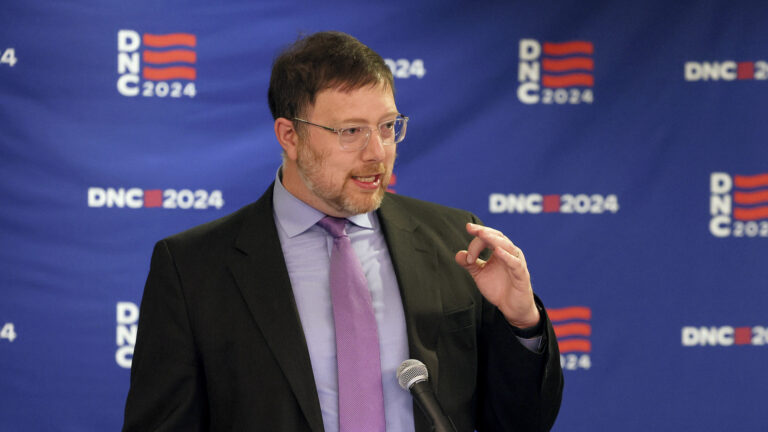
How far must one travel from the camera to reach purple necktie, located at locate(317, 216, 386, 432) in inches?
50.1

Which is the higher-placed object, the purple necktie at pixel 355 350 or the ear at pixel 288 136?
the ear at pixel 288 136

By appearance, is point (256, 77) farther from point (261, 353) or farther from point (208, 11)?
point (261, 353)

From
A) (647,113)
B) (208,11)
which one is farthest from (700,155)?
(208,11)

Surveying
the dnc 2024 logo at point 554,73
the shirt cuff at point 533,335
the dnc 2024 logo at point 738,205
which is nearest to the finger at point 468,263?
the shirt cuff at point 533,335

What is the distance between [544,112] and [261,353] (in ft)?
6.08

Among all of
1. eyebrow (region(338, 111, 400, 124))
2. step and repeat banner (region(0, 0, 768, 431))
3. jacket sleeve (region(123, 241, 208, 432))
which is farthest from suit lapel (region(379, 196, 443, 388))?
step and repeat banner (region(0, 0, 768, 431))

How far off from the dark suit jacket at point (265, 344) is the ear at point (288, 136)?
0.11m

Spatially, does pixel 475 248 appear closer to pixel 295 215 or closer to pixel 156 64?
pixel 295 215

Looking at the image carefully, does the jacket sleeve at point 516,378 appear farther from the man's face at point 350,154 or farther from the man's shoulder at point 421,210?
the man's face at point 350,154

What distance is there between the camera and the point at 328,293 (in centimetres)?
137

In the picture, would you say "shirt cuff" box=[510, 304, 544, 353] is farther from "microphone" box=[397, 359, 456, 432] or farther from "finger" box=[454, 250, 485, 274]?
"microphone" box=[397, 359, 456, 432]

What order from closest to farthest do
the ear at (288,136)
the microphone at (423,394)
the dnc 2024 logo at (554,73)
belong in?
the microphone at (423,394) → the ear at (288,136) → the dnc 2024 logo at (554,73)

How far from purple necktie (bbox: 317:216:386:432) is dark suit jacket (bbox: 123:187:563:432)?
6 centimetres

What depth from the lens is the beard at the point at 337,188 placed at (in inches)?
53.6
